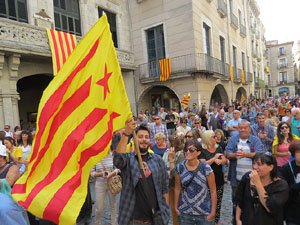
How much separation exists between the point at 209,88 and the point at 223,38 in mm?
5818

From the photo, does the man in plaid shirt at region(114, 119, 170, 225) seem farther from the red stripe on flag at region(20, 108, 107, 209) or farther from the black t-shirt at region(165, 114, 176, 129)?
the black t-shirt at region(165, 114, 176, 129)

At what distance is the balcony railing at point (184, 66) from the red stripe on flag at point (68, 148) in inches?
451

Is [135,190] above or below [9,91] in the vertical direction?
below

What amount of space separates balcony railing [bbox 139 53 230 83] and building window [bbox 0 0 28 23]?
7.36 m

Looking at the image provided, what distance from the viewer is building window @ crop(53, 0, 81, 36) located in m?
10.9

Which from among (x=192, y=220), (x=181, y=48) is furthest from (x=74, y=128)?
(x=181, y=48)

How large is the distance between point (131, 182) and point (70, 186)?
26.3 inches

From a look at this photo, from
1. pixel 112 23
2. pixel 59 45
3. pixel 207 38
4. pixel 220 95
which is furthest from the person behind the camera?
pixel 220 95

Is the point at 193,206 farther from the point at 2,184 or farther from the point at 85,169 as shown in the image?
the point at 2,184

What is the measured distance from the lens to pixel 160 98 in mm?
16781

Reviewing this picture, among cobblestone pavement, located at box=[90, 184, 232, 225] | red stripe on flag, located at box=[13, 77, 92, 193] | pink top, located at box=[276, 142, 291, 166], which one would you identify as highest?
red stripe on flag, located at box=[13, 77, 92, 193]

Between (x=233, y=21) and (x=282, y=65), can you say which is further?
(x=282, y=65)

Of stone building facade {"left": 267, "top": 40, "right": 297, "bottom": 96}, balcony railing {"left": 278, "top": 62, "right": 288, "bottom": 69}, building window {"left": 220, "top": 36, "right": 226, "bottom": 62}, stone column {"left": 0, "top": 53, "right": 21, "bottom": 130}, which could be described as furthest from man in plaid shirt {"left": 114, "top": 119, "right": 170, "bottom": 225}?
balcony railing {"left": 278, "top": 62, "right": 288, "bottom": 69}

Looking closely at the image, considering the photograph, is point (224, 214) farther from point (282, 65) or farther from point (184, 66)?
point (282, 65)
